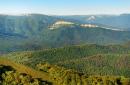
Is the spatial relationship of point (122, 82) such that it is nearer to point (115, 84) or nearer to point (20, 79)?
point (115, 84)

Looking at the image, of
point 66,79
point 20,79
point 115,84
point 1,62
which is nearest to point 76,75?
point 66,79

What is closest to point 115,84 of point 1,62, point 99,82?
point 99,82

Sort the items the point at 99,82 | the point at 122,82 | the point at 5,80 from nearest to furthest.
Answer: the point at 5,80 < the point at 99,82 < the point at 122,82

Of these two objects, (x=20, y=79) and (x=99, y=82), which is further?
(x=99, y=82)

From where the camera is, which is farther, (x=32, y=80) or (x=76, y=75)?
(x=76, y=75)

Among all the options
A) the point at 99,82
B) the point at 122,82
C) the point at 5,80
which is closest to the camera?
the point at 5,80

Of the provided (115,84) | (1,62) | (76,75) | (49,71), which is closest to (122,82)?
(115,84)

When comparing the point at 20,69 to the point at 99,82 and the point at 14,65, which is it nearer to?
the point at 14,65
